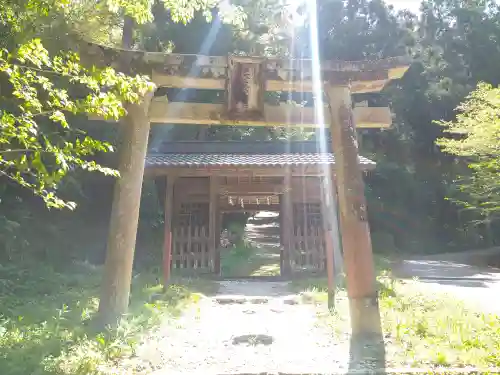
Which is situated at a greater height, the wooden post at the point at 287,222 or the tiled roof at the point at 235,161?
the tiled roof at the point at 235,161

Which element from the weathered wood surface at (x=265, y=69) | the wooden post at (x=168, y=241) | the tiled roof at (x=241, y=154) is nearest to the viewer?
the weathered wood surface at (x=265, y=69)

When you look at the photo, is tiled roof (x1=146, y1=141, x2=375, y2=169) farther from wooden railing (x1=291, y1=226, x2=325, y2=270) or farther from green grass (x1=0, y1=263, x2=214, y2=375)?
green grass (x1=0, y1=263, x2=214, y2=375)

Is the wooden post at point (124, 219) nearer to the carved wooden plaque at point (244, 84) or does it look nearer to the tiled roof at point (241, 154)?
the carved wooden plaque at point (244, 84)

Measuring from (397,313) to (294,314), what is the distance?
1.54 metres

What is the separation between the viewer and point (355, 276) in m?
4.72

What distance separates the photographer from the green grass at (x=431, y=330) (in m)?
3.99

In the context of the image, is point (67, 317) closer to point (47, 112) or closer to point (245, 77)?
point (47, 112)

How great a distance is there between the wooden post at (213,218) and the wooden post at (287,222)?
182 cm

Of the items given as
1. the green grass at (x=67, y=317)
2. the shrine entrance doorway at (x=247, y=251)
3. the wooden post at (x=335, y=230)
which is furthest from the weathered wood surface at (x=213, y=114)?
the shrine entrance doorway at (x=247, y=251)

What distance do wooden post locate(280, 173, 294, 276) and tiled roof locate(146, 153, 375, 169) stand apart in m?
0.47

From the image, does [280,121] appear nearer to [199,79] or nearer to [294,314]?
[199,79]

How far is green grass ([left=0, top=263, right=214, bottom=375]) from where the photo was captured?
3777 mm

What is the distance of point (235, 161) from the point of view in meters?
10.0

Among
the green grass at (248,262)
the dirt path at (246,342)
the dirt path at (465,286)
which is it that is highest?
the green grass at (248,262)
